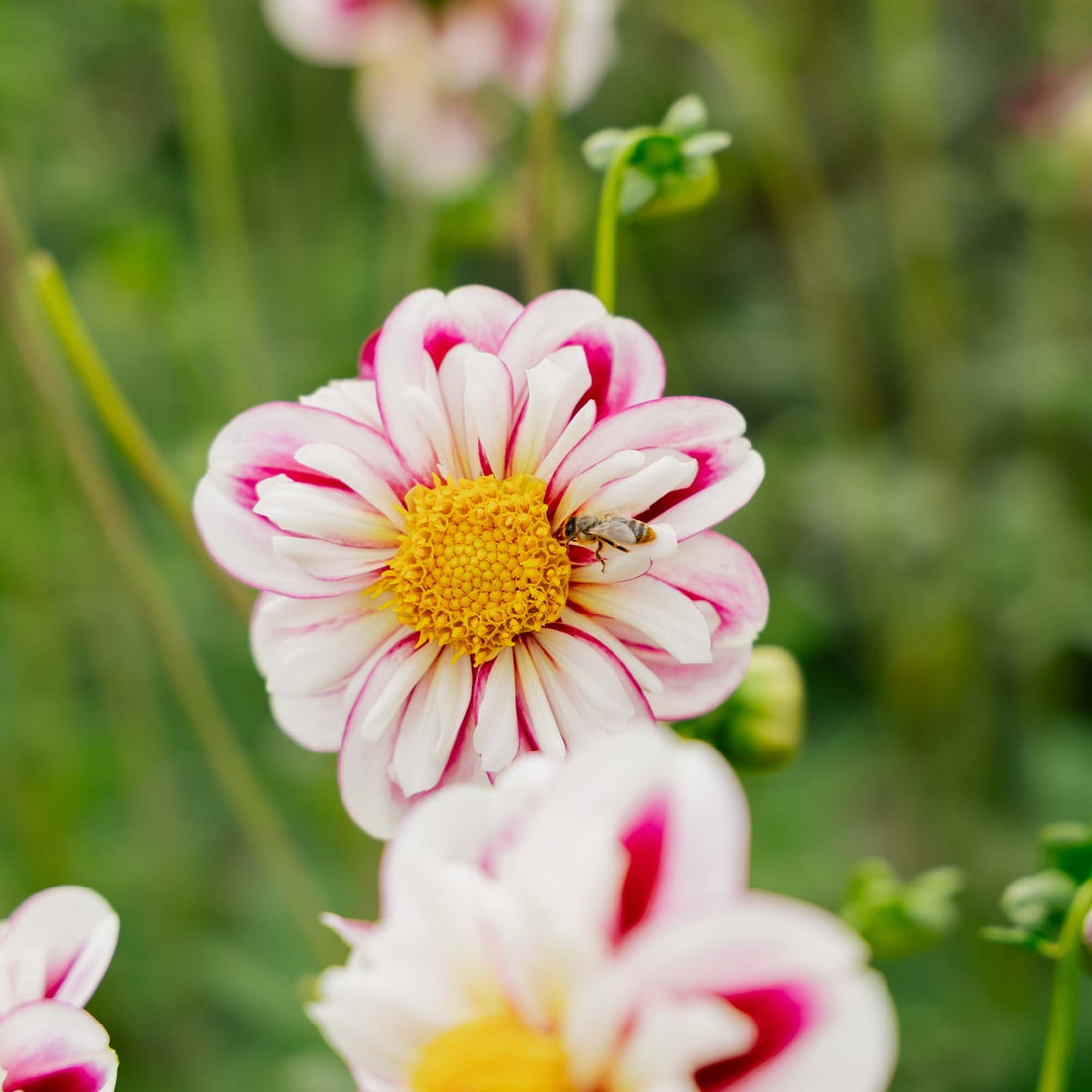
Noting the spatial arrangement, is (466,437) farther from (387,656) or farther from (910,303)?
(910,303)

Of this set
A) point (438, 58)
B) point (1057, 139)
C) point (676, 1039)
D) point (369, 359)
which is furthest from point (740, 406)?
point (676, 1039)

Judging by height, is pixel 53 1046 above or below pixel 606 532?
below

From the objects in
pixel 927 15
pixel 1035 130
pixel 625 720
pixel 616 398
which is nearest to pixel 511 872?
pixel 625 720

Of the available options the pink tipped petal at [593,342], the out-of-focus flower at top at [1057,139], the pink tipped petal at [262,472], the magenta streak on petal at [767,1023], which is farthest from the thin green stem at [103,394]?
the out-of-focus flower at top at [1057,139]

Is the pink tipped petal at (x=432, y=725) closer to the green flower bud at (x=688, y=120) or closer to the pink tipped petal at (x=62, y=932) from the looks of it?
the pink tipped petal at (x=62, y=932)

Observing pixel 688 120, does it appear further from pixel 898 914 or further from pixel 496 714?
pixel 898 914

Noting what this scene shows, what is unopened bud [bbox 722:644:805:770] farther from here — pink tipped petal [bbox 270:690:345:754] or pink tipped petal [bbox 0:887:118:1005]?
pink tipped petal [bbox 0:887:118:1005]

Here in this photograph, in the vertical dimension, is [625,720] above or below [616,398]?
below
